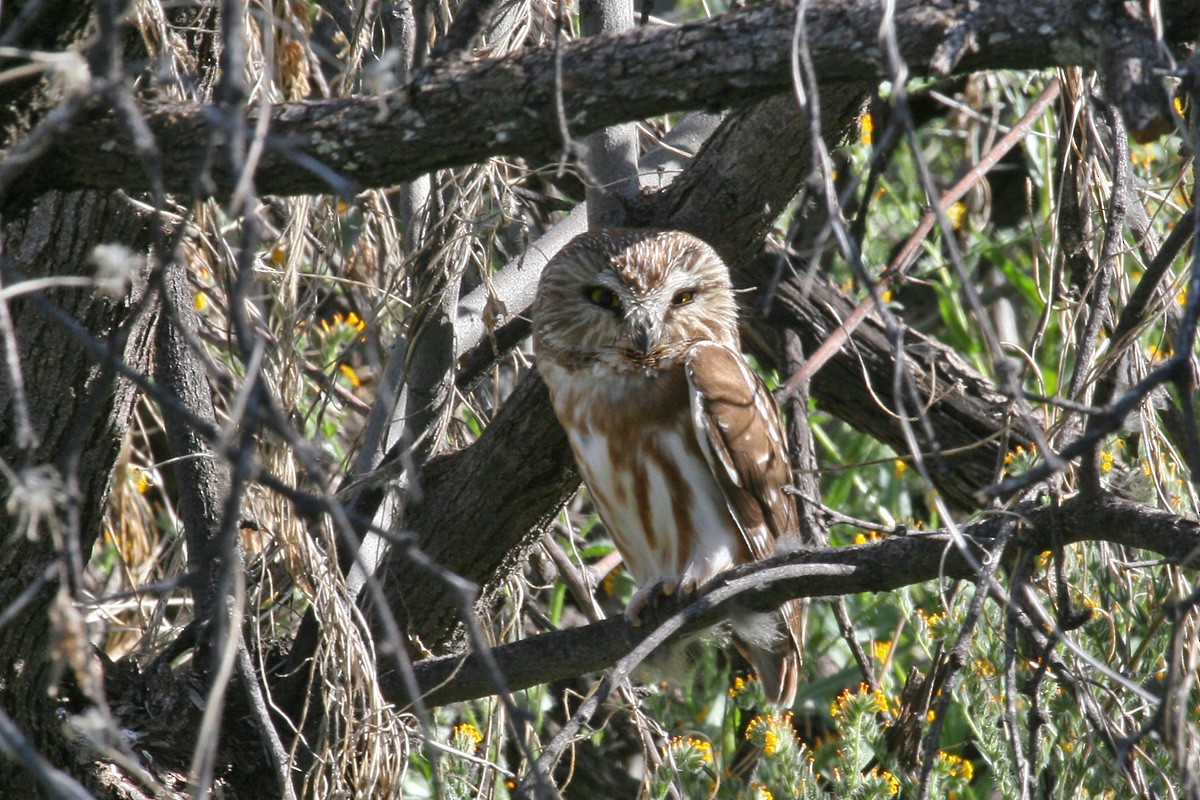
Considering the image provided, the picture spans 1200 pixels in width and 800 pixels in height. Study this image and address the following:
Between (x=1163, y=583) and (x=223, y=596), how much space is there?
90.0 inches

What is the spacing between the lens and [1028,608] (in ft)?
8.35

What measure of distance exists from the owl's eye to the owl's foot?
0.75 m

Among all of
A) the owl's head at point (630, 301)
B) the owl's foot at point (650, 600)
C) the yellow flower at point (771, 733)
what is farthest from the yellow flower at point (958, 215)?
the yellow flower at point (771, 733)

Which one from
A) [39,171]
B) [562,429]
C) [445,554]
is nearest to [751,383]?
[562,429]

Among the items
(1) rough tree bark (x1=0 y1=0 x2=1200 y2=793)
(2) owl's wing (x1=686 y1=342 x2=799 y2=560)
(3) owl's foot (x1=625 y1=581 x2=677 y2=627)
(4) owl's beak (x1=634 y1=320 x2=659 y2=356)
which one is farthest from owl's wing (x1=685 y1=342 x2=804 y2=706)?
(1) rough tree bark (x1=0 y1=0 x2=1200 y2=793)

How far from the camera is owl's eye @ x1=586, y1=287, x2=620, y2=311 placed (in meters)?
3.33

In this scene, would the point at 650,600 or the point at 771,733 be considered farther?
the point at 650,600

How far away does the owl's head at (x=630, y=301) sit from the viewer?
3166mm

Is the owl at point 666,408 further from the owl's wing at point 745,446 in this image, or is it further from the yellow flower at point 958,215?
the yellow flower at point 958,215

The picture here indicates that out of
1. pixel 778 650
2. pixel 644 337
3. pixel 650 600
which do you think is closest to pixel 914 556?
pixel 650 600

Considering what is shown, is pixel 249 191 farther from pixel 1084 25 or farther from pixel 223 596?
pixel 1084 25

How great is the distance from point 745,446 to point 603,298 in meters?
0.56

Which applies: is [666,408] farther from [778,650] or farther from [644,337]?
[778,650]

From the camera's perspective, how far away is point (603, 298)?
3.36 meters
